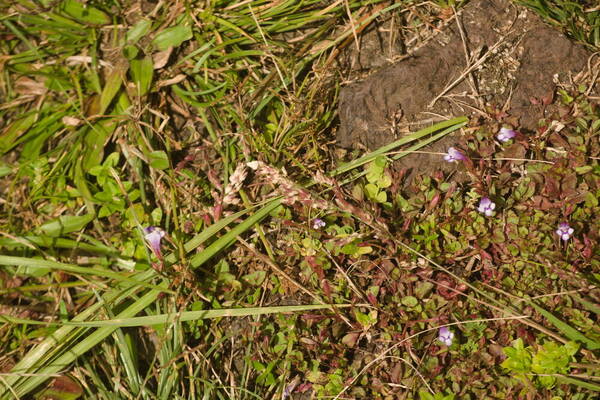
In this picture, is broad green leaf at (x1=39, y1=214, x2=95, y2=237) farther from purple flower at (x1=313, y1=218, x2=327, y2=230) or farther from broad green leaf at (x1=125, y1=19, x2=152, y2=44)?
purple flower at (x1=313, y1=218, x2=327, y2=230)

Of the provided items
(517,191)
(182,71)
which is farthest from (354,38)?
(517,191)

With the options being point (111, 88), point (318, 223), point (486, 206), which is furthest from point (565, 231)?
point (111, 88)

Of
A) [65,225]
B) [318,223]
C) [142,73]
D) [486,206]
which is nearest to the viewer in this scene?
[486,206]

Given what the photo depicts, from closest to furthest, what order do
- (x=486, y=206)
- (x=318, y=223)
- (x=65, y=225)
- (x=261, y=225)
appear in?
1. (x=486, y=206)
2. (x=318, y=223)
3. (x=261, y=225)
4. (x=65, y=225)

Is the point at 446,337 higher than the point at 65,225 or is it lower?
lower

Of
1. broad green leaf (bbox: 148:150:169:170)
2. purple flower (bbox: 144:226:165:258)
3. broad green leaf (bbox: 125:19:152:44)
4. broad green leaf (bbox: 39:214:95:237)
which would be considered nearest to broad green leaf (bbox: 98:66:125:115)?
broad green leaf (bbox: 125:19:152:44)

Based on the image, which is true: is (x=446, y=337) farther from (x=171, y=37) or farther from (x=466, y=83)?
(x=171, y=37)
